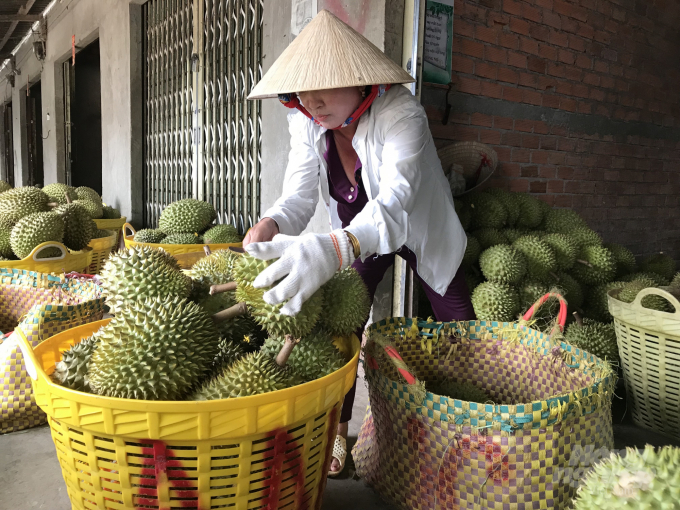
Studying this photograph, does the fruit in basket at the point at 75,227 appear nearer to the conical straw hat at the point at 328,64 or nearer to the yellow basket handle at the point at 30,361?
the conical straw hat at the point at 328,64

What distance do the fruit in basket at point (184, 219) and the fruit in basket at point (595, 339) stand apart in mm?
2366

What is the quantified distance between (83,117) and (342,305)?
9.35 meters

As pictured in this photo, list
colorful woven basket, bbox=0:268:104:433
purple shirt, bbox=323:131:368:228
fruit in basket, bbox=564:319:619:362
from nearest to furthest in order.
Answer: colorful woven basket, bbox=0:268:104:433
purple shirt, bbox=323:131:368:228
fruit in basket, bbox=564:319:619:362

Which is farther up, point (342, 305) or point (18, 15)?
point (18, 15)

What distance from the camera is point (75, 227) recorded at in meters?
2.85

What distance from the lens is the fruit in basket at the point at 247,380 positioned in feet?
3.54

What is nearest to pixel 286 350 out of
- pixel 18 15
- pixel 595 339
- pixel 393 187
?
pixel 393 187

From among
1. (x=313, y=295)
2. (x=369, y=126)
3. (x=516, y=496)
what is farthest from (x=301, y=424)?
(x=369, y=126)

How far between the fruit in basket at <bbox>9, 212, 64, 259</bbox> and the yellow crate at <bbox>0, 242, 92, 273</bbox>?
5 centimetres

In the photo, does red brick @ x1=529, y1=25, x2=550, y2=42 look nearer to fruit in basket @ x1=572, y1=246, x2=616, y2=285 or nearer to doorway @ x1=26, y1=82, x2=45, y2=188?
fruit in basket @ x1=572, y1=246, x2=616, y2=285

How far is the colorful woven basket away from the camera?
1.90m

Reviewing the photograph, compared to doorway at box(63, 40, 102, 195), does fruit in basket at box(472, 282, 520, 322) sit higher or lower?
lower

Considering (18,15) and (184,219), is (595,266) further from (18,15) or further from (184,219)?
(18,15)

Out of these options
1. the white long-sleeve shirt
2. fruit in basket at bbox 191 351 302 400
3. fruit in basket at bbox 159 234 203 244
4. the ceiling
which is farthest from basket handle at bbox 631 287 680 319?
the ceiling
